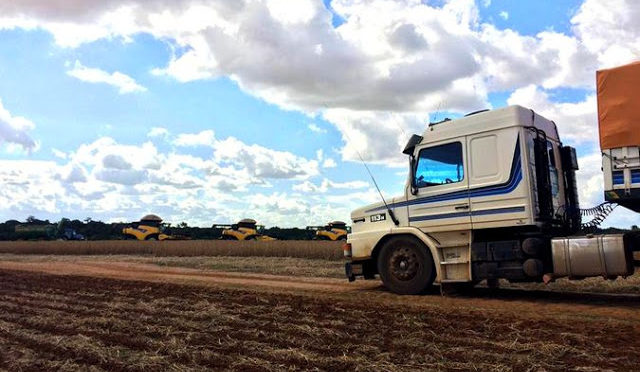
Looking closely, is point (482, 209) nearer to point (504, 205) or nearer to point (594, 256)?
point (504, 205)

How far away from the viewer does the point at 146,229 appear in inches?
1873

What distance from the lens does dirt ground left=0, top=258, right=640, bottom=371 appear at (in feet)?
19.6

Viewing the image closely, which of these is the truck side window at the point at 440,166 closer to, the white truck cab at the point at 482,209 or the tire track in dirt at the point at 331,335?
the white truck cab at the point at 482,209

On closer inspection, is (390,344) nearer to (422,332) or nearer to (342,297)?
(422,332)

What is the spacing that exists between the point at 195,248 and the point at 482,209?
26.3 meters

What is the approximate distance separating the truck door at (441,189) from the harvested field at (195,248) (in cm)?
1627

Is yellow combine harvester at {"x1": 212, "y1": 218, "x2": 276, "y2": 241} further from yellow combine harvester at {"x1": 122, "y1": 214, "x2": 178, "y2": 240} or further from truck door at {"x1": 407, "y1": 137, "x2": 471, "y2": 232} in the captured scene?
truck door at {"x1": 407, "y1": 137, "x2": 471, "y2": 232}

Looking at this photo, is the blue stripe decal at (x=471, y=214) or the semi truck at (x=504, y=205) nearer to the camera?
the semi truck at (x=504, y=205)

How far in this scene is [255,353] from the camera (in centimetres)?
637

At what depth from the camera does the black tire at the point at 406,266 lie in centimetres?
1126

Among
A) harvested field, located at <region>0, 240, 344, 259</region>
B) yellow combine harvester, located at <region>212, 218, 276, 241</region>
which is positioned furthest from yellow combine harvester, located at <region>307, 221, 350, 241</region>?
harvested field, located at <region>0, 240, 344, 259</region>

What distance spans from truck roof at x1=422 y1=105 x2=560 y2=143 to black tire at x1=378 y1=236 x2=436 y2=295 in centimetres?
223

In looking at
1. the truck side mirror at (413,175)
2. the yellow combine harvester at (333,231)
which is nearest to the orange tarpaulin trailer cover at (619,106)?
the truck side mirror at (413,175)

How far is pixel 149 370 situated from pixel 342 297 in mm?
6222
